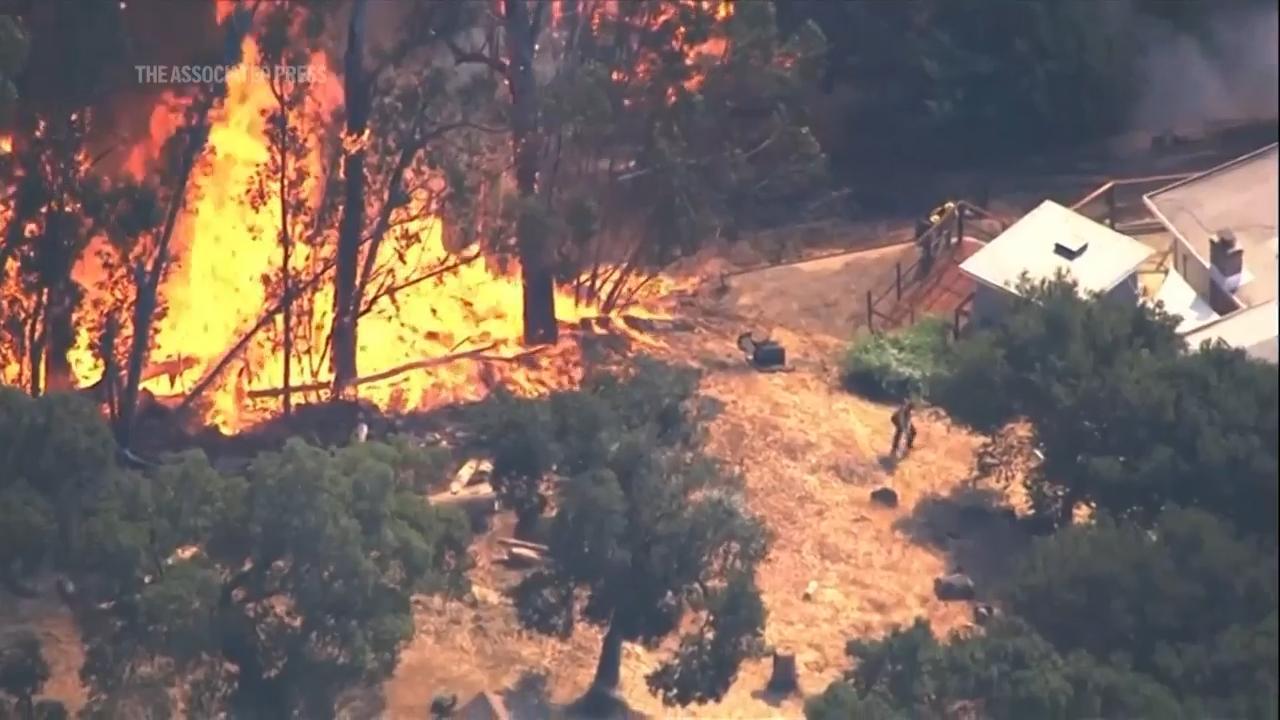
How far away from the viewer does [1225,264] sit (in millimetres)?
7934

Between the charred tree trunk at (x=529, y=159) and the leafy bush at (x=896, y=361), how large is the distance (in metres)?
2.37

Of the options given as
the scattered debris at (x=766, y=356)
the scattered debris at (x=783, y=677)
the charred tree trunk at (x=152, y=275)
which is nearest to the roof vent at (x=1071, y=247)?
the scattered debris at (x=766, y=356)

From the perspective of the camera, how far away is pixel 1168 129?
12.2 m

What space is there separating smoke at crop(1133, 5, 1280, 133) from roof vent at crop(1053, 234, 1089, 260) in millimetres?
841

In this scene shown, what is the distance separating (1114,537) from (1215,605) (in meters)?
1.85

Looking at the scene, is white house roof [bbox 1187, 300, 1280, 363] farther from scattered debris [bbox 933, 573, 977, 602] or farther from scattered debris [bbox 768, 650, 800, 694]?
scattered debris [bbox 933, 573, 977, 602]

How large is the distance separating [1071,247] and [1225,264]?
5489 mm

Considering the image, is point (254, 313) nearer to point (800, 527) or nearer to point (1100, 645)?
point (800, 527)

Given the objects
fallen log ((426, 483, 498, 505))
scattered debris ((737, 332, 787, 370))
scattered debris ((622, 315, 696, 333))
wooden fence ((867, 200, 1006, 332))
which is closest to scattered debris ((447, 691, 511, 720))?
fallen log ((426, 483, 498, 505))

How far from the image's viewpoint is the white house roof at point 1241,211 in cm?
631

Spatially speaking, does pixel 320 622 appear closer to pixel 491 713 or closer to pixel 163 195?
pixel 491 713

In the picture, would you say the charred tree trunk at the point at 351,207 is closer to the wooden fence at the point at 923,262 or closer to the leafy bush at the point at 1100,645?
the wooden fence at the point at 923,262

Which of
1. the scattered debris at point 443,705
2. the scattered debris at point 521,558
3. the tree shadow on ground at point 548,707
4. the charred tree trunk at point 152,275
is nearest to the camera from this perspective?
the scattered debris at point 443,705

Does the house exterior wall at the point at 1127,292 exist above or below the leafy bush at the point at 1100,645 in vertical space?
above
